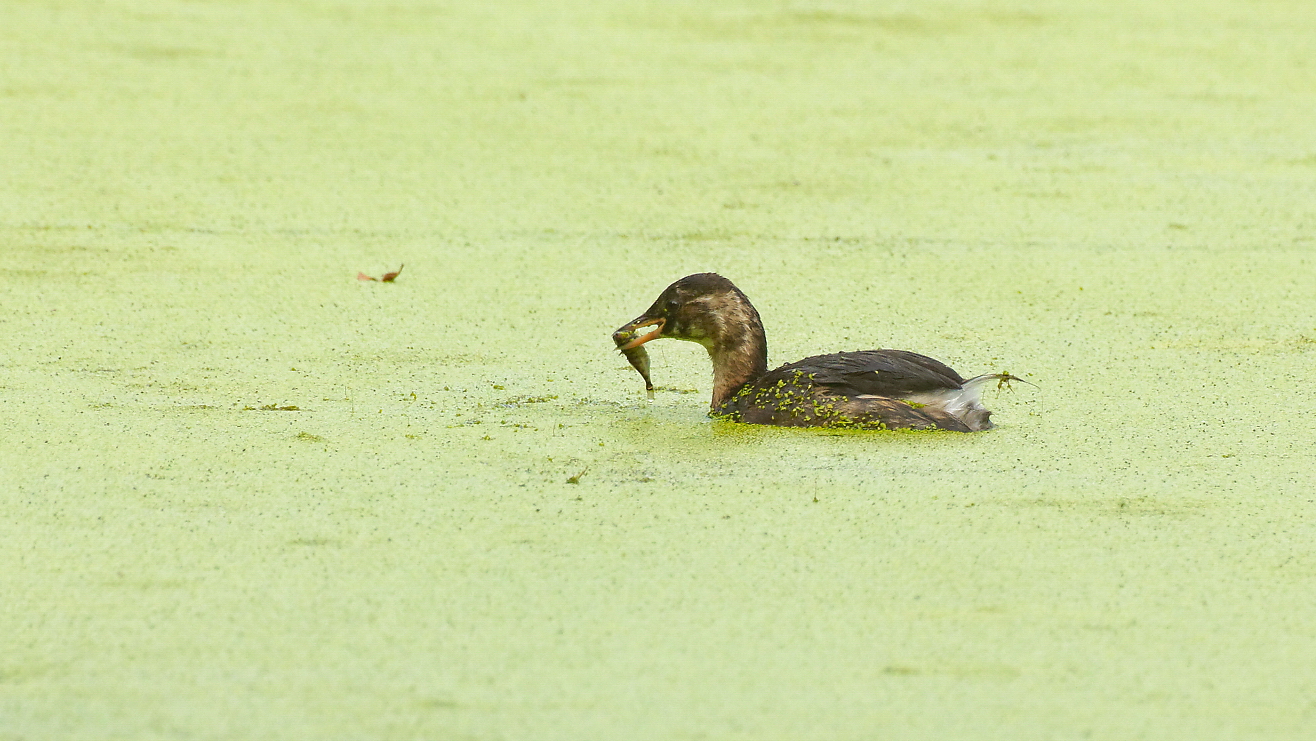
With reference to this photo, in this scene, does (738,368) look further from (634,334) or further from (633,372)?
(633,372)

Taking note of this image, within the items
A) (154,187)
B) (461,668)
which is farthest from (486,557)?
(154,187)

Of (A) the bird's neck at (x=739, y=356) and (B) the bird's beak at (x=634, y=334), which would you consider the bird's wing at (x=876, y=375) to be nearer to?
(A) the bird's neck at (x=739, y=356)

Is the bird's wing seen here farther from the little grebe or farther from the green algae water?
the green algae water

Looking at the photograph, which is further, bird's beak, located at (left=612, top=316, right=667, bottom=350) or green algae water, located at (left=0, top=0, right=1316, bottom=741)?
bird's beak, located at (left=612, top=316, right=667, bottom=350)

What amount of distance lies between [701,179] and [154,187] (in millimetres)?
1666

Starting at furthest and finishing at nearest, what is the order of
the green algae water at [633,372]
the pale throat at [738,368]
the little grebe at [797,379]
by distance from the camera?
1. the pale throat at [738,368]
2. the little grebe at [797,379]
3. the green algae water at [633,372]

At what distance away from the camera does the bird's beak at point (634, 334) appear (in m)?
3.96

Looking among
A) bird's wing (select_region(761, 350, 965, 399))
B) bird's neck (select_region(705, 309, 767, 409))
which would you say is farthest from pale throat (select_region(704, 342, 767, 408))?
bird's wing (select_region(761, 350, 965, 399))

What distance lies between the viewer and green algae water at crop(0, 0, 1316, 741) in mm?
2369

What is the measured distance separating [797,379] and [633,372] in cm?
60

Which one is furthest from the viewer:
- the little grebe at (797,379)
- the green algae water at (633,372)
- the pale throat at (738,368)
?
the pale throat at (738,368)

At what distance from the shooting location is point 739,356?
3.90 m

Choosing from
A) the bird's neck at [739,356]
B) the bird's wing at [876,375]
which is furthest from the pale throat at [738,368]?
the bird's wing at [876,375]

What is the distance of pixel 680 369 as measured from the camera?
14.3 ft
